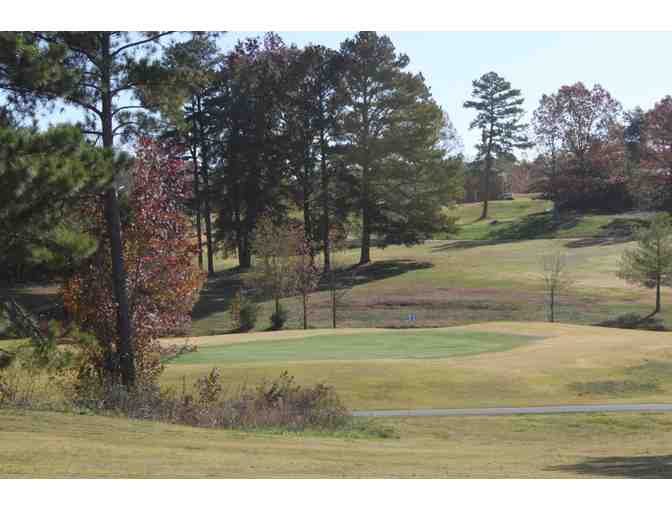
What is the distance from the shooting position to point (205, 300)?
206ft

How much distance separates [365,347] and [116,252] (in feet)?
53.8

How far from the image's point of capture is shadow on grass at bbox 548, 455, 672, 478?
13.6 meters

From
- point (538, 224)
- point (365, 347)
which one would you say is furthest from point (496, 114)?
point (365, 347)

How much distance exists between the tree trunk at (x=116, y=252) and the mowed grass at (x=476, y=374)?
13.8 feet

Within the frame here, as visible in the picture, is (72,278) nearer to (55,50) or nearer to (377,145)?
(55,50)

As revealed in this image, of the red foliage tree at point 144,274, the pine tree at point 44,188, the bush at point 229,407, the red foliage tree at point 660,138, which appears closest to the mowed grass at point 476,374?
the red foliage tree at point 144,274

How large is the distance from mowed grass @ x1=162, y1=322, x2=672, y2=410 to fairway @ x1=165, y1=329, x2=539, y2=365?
0.12 metres

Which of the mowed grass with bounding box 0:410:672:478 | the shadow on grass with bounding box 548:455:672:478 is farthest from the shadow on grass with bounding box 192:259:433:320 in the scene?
the shadow on grass with bounding box 548:455:672:478

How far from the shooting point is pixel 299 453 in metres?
15.0

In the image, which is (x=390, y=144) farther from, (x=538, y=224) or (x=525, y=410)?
(x=525, y=410)

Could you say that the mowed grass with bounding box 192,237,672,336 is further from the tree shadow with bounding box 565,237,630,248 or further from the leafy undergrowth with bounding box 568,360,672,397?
the leafy undergrowth with bounding box 568,360,672,397

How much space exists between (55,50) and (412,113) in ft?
175

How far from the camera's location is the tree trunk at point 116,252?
2189 centimetres

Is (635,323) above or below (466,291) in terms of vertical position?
below
